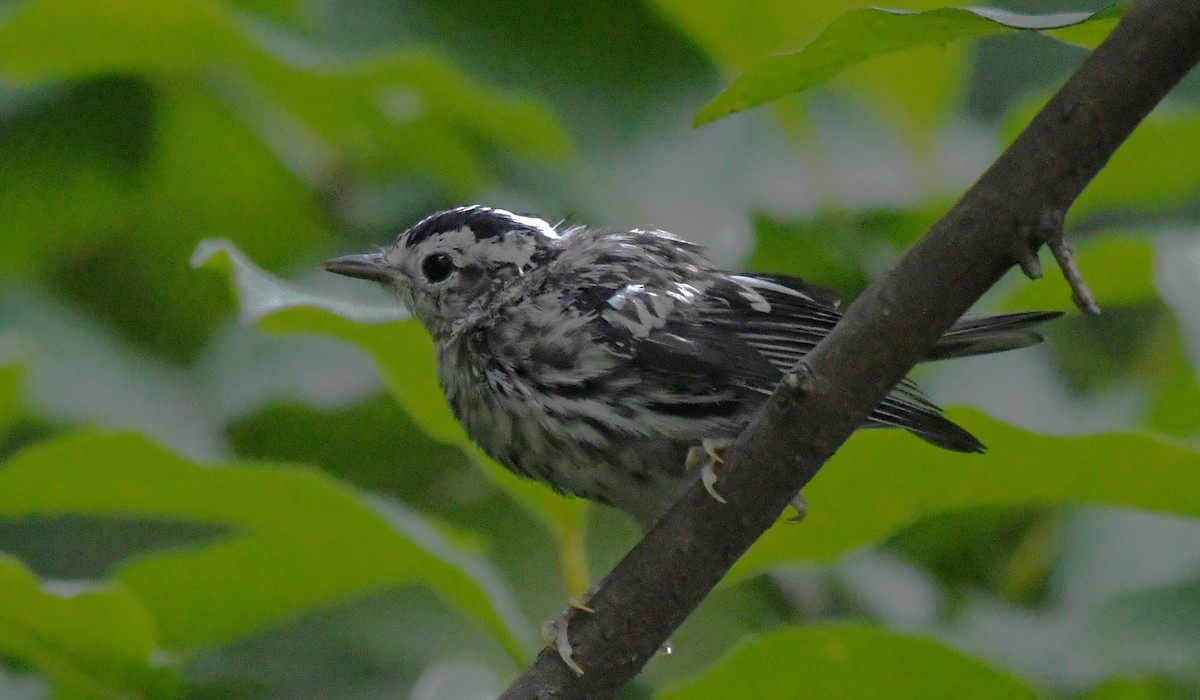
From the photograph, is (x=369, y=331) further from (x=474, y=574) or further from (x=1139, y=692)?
(x=1139, y=692)

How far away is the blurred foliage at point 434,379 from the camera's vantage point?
268cm

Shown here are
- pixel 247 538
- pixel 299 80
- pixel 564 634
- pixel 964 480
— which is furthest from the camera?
pixel 299 80

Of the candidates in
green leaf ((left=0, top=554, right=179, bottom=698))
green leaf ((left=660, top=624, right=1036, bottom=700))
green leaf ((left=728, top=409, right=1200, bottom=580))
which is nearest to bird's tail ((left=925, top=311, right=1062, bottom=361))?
green leaf ((left=728, top=409, right=1200, bottom=580))

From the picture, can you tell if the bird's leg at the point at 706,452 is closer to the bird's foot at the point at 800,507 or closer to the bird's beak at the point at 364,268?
the bird's foot at the point at 800,507

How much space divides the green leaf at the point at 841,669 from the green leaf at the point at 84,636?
98 centimetres

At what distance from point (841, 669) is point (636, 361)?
65 cm

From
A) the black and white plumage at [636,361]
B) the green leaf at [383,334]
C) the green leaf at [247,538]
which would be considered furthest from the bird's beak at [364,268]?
the green leaf at [247,538]

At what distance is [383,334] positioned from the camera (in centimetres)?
265

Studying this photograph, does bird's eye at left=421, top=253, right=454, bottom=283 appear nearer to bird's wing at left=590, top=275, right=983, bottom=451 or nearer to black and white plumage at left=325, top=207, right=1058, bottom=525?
black and white plumage at left=325, top=207, right=1058, bottom=525

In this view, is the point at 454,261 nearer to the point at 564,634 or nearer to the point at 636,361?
the point at 636,361

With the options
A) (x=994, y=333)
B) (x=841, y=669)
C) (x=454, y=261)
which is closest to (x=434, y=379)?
(x=454, y=261)

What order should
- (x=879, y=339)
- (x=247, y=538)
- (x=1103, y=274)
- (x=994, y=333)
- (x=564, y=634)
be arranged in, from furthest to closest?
(x=1103, y=274) → (x=247, y=538) → (x=994, y=333) → (x=564, y=634) → (x=879, y=339)

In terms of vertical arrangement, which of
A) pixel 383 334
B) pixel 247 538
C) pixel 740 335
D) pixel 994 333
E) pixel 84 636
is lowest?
pixel 84 636

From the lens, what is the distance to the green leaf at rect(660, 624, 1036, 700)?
8.41ft
